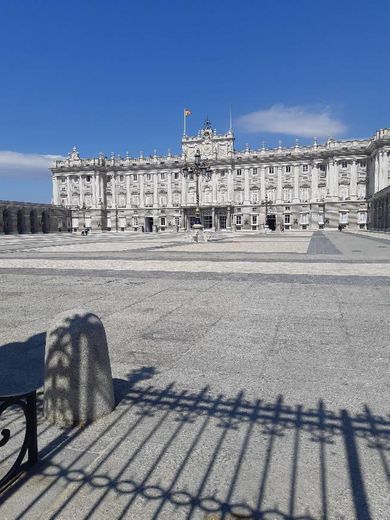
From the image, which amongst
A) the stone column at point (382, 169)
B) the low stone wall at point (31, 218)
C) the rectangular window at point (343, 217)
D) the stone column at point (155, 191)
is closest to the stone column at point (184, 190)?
the stone column at point (155, 191)

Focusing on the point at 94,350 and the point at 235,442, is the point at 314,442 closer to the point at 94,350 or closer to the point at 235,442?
the point at 235,442

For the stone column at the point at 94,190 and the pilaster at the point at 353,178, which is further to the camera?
the stone column at the point at 94,190

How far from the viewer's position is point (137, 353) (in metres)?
4.98

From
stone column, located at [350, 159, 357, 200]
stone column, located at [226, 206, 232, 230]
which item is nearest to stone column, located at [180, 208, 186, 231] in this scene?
stone column, located at [226, 206, 232, 230]

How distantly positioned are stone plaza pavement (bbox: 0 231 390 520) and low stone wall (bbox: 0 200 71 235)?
217 feet

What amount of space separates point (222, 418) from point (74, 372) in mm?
1321

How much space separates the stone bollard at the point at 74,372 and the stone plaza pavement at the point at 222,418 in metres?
0.14

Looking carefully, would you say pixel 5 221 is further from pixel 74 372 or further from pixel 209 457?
pixel 209 457

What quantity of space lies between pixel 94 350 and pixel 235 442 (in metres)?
1.37

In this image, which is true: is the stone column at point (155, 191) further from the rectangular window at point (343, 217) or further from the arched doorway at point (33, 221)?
the rectangular window at point (343, 217)

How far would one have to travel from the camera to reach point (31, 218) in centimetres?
7450

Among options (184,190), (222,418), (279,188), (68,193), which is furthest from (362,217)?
(222,418)

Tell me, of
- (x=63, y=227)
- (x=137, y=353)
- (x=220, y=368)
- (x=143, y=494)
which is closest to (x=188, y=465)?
(x=143, y=494)

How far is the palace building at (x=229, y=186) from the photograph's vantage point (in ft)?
257
